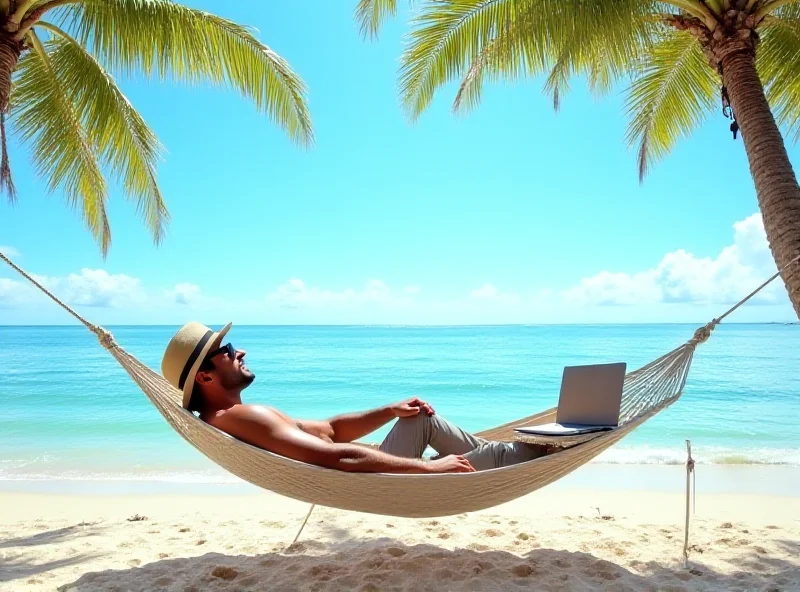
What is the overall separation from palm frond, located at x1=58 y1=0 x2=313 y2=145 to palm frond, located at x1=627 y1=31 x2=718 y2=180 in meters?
2.13

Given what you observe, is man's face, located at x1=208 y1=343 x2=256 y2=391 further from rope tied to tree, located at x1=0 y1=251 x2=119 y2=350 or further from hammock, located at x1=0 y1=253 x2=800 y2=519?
rope tied to tree, located at x1=0 y1=251 x2=119 y2=350

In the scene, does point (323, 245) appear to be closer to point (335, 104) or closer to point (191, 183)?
point (191, 183)

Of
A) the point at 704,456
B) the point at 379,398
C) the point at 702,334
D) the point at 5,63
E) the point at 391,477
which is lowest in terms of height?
the point at 379,398

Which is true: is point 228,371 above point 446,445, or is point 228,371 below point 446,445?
above

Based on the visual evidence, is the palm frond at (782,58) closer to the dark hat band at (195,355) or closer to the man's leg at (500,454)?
the man's leg at (500,454)

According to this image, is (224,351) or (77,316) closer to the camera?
(224,351)

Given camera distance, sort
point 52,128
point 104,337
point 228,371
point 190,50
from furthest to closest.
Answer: point 52,128 < point 190,50 < point 104,337 < point 228,371

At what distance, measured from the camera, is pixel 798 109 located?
11.5 feet

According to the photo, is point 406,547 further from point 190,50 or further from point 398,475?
point 190,50

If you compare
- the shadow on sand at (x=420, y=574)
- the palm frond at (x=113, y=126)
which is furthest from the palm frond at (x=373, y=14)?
the shadow on sand at (x=420, y=574)

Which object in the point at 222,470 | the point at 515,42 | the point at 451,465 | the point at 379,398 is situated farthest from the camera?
the point at 379,398

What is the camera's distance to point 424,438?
5.50ft

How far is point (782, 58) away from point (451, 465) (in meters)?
3.18

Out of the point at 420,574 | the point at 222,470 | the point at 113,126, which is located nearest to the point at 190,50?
the point at 113,126
